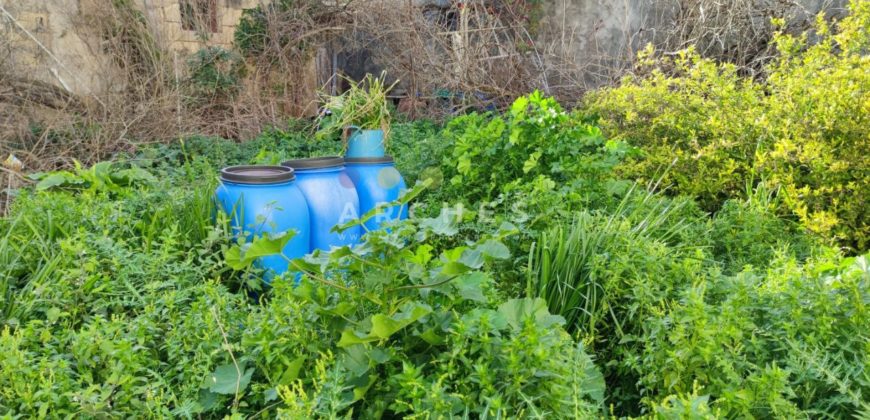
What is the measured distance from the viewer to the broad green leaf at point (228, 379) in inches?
63.1

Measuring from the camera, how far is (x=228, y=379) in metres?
1.64

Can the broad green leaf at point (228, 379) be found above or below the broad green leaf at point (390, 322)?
below

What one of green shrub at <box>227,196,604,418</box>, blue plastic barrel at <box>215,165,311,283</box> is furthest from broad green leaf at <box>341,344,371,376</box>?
blue plastic barrel at <box>215,165,311,283</box>

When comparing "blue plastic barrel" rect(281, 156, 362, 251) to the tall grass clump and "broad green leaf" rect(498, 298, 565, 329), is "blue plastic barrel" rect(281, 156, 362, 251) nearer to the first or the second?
the tall grass clump

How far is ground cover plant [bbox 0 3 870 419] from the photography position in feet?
4.92

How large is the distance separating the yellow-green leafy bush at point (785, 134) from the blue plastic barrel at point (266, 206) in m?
2.13

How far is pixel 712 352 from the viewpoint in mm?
1526

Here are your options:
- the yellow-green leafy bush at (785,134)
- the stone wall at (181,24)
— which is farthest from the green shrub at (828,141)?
the stone wall at (181,24)

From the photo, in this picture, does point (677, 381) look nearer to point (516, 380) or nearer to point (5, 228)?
point (516, 380)

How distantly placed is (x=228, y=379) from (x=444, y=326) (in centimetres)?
61

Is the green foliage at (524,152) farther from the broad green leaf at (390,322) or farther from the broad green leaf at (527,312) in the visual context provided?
the broad green leaf at (390,322)

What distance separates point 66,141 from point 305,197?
360 cm

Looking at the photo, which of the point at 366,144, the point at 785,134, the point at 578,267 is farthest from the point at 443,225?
the point at 785,134

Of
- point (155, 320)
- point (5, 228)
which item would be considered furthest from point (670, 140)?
point (5, 228)
